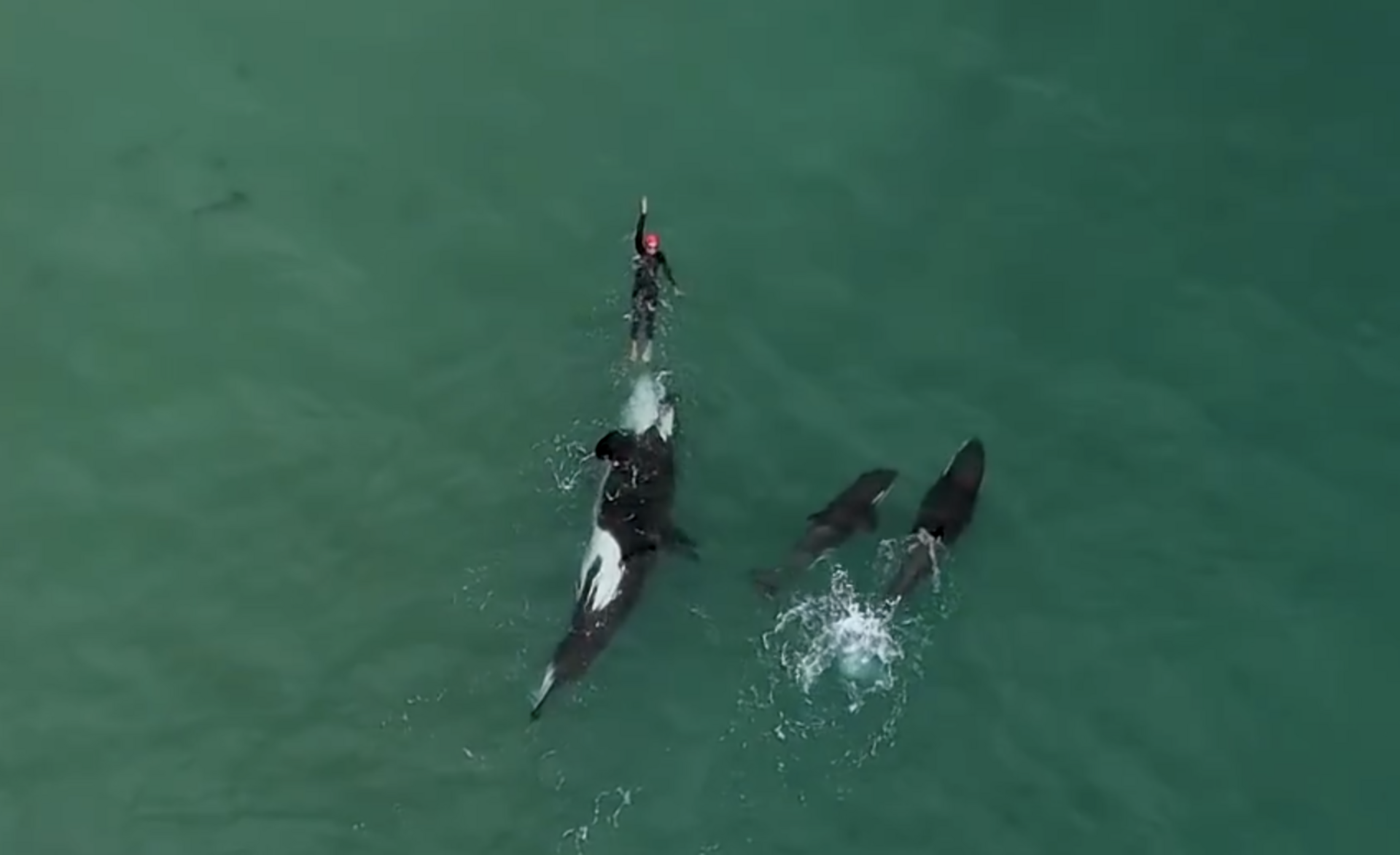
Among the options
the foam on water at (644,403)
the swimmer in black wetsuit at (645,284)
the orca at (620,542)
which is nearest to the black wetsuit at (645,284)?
the swimmer in black wetsuit at (645,284)

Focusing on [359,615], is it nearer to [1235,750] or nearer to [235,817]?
[235,817]

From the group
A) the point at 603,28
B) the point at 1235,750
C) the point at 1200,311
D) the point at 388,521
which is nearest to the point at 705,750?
the point at 388,521

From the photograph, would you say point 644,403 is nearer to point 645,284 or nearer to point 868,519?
point 645,284

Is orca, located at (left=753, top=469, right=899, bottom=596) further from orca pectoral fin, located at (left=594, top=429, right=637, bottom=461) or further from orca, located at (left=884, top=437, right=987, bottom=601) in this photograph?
orca pectoral fin, located at (left=594, top=429, right=637, bottom=461)

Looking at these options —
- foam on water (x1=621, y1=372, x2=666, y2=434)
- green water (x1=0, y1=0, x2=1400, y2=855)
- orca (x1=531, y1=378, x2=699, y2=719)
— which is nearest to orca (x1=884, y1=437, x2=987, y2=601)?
green water (x1=0, y1=0, x2=1400, y2=855)

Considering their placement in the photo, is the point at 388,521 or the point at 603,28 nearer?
the point at 388,521
